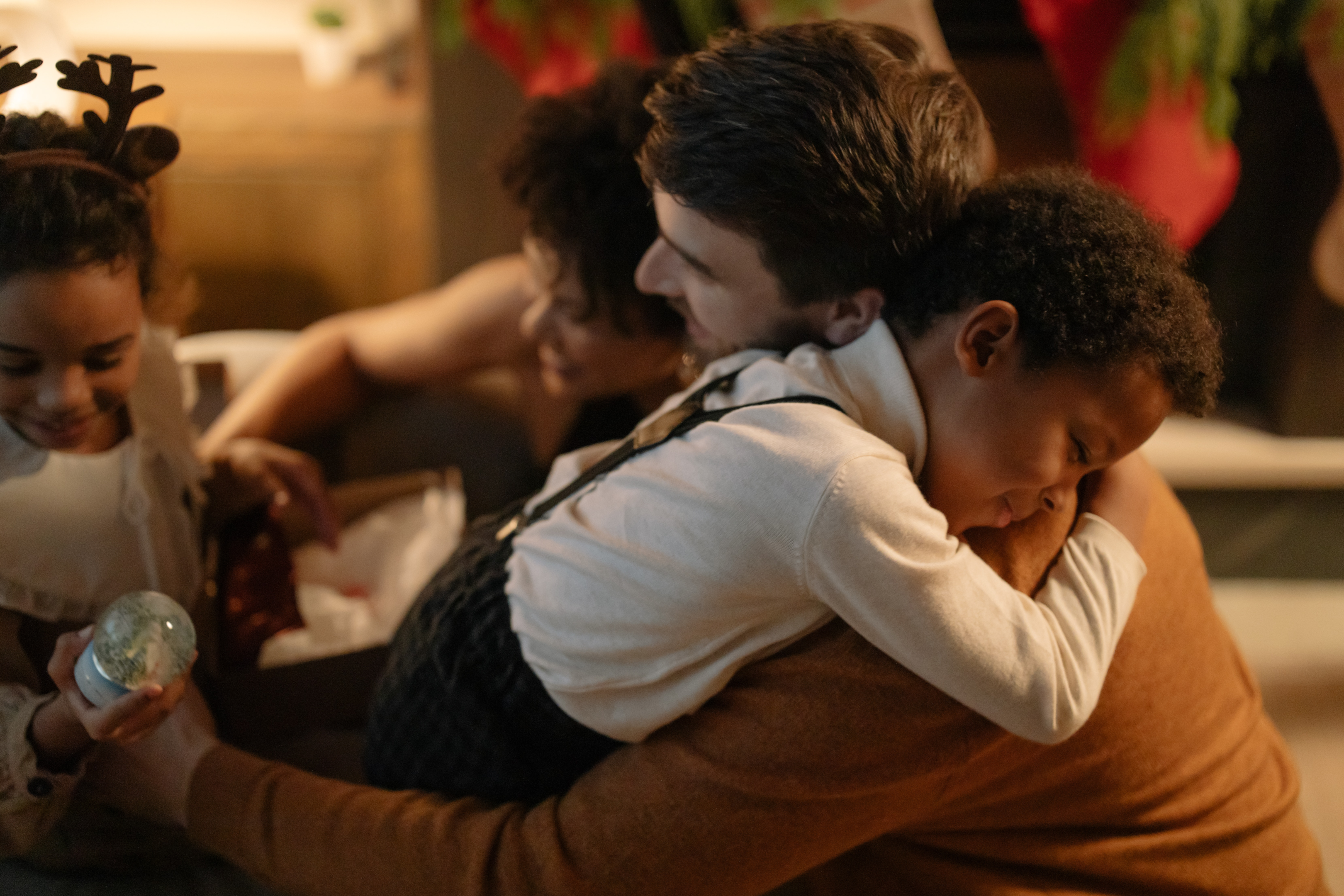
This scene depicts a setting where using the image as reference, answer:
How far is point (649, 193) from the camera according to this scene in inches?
39.9

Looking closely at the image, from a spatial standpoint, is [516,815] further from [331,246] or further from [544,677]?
[331,246]

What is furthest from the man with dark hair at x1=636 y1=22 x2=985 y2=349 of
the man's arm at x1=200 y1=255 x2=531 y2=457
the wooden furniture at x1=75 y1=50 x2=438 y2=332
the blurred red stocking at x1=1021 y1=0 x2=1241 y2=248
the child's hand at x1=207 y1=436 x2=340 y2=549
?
the wooden furniture at x1=75 y1=50 x2=438 y2=332

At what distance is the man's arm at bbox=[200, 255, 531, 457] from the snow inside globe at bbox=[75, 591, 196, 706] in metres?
0.70

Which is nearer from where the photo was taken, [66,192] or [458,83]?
[66,192]

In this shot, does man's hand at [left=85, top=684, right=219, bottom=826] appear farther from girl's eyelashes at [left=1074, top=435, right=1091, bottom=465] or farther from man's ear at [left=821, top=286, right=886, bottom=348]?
girl's eyelashes at [left=1074, top=435, right=1091, bottom=465]

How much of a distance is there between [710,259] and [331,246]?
1951 millimetres

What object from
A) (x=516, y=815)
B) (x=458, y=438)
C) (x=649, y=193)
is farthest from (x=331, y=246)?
(x=516, y=815)

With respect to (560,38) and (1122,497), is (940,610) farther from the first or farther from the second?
(560,38)

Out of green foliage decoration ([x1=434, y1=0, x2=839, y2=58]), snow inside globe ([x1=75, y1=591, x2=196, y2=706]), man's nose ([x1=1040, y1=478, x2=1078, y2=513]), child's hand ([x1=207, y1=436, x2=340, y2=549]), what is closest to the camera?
snow inside globe ([x1=75, y1=591, x2=196, y2=706])

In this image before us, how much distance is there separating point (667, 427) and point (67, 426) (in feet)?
1.36

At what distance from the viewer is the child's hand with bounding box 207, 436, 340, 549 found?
1005mm

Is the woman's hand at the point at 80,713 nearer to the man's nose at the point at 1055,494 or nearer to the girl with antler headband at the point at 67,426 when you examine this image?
the girl with antler headband at the point at 67,426

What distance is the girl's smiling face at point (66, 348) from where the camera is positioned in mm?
645

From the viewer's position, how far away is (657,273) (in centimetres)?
80
